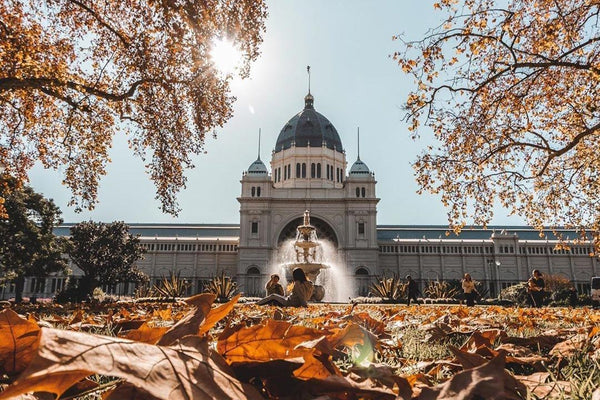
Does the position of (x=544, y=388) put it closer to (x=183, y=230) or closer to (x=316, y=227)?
(x=316, y=227)

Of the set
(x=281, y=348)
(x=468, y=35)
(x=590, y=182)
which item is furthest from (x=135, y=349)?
(x=590, y=182)

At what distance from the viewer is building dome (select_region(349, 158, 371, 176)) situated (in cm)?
5400

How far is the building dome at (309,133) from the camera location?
5694cm

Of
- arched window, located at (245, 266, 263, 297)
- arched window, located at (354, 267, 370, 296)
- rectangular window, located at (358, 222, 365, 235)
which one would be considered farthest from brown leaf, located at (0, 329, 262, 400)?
rectangular window, located at (358, 222, 365, 235)

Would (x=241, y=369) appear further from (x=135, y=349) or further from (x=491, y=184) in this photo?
(x=491, y=184)

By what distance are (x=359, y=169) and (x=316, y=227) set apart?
985cm

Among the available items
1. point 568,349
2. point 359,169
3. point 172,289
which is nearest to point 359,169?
point 359,169

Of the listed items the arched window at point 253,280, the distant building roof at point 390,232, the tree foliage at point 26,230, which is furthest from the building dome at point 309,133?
the tree foliage at point 26,230

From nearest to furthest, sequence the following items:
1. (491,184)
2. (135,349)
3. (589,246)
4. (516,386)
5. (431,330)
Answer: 1. (135,349)
2. (516,386)
3. (431,330)
4. (491,184)
5. (589,246)

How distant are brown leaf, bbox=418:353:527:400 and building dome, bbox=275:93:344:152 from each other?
55471 mm

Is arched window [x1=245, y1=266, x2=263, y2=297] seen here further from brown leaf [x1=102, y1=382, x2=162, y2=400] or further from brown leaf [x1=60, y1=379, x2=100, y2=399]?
brown leaf [x1=102, y1=382, x2=162, y2=400]

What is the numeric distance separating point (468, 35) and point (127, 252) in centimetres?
3391

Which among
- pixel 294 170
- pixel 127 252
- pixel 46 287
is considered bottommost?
pixel 46 287

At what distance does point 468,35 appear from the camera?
798 centimetres
